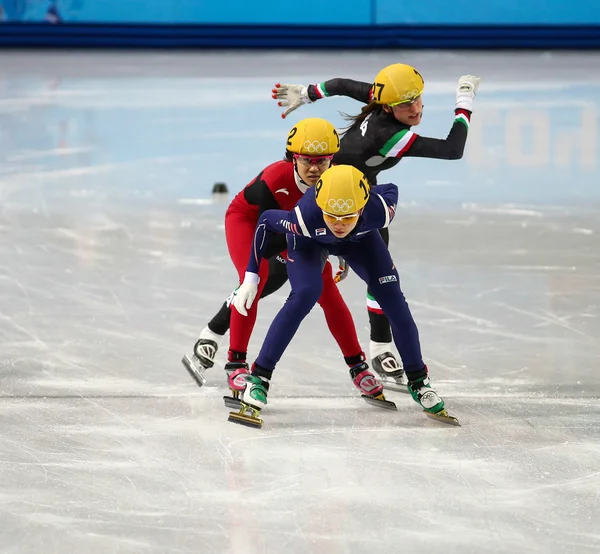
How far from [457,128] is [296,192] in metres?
0.72

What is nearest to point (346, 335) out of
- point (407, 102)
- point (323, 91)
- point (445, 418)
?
point (445, 418)

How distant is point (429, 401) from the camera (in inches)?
163

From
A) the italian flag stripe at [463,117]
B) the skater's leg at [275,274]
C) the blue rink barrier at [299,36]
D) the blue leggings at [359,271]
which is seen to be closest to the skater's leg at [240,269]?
the skater's leg at [275,274]

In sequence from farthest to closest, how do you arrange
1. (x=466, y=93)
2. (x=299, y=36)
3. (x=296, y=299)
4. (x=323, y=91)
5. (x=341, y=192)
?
(x=299, y=36) → (x=323, y=91) → (x=466, y=93) → (x=296, y=299) → (x=341, y=192)

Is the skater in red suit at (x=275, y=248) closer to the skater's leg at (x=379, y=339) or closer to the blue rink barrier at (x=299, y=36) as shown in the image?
the skater's leg at (x=379, y=339)

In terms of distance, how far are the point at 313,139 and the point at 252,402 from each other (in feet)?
3.47

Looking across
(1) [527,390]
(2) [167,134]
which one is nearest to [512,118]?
(2) [167,134]

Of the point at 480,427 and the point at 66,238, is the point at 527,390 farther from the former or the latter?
the point at 66,238

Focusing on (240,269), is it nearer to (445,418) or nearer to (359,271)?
(359,271)

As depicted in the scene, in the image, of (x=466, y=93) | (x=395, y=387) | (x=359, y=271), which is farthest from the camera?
(x=395, y=387)

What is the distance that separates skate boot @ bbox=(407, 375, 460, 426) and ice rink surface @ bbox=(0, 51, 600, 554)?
6 cm

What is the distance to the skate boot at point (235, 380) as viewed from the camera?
4.33 metres

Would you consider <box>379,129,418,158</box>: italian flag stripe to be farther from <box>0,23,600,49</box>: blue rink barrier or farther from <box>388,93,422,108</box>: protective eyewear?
<box>0,23,600,49</box>: blue rink barrier

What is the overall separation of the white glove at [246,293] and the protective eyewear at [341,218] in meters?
0.43
